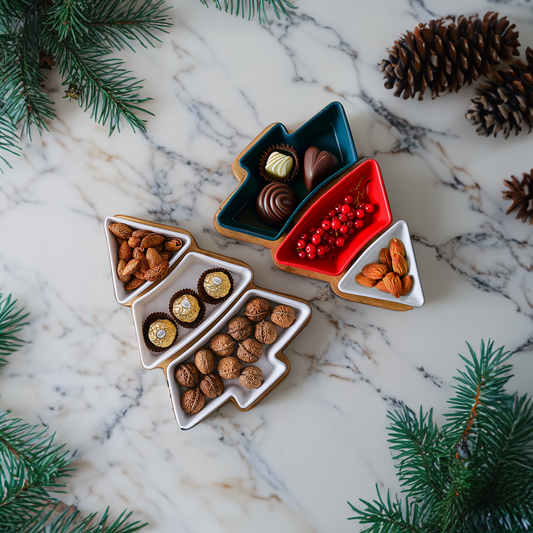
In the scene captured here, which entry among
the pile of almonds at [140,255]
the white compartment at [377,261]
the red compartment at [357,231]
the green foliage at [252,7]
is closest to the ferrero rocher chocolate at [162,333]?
the pile of almonds at [140,255]

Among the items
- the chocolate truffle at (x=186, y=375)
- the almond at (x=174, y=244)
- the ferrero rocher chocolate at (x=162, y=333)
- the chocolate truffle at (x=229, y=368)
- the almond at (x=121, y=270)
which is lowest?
the chocolate truffle at (x=186, y=375)

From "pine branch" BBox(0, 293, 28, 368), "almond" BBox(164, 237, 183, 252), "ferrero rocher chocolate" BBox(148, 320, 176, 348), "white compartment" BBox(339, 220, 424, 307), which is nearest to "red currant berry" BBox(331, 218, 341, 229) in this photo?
"white compartment" BBox(339, 220, 424, 307)

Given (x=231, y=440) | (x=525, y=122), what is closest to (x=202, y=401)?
(x=231, y=440)

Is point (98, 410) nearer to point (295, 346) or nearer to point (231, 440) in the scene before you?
point (231, 440)

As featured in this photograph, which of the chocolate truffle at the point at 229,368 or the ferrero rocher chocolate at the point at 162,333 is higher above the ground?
the chocolate truffle at the point at 229,368

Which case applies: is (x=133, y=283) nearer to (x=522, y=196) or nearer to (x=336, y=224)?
(x=336, y=224)

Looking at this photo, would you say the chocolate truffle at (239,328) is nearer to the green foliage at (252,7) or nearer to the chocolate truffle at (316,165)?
the chocolate truffle at (316,165)
